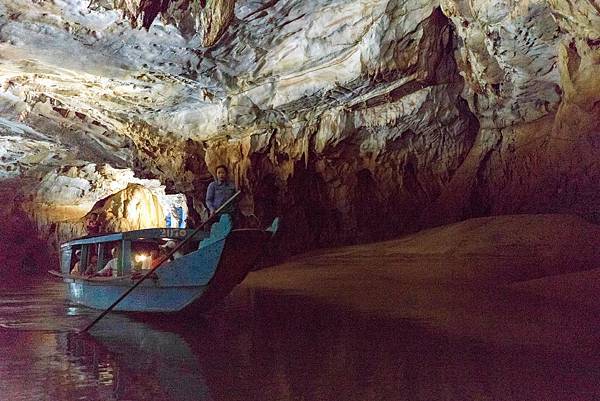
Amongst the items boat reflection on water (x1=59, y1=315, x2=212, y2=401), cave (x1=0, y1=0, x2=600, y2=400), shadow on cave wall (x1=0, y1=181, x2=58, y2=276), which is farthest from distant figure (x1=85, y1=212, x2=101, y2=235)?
boat reflection on water (x1=59, y1=315, x2=212, y2=401)

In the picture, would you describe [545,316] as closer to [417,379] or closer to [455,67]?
[417,379]

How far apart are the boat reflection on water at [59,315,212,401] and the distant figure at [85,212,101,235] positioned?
14.3 m

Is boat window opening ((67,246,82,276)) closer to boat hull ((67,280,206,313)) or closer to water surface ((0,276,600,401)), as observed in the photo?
boat hull ((67,280,206,313))

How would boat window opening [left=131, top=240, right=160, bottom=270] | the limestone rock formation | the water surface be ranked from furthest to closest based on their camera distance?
1. boat window opening [left=131, top=240, right=160, bottom=270]
2. the limestone rock formation
3. the water surface

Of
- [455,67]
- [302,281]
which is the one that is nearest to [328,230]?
[302,281]

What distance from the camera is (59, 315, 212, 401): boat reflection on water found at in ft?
11.8

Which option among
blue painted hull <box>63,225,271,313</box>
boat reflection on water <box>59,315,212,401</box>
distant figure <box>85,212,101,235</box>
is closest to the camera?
boat reflection on water <box>59,315,212,401</box>

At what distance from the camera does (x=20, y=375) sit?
157 inches

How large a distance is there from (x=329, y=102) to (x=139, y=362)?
9.15 m

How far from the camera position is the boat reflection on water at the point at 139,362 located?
3592 mm

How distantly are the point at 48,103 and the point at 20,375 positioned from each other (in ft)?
37.2

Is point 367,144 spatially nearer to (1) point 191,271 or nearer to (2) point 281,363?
(1) point 191,271

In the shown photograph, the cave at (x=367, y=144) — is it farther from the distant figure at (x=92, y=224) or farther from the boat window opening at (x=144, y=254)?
the distant figure at (x=92, y=224)

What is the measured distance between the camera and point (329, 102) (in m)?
12.6
